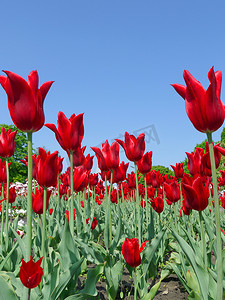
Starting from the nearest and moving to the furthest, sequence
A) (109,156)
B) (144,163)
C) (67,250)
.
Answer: (67,250) → (109,156) → (144,163)

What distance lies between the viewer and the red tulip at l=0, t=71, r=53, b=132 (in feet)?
4.94

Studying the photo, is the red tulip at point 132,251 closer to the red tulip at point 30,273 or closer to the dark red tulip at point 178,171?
the red tulip at point 30,273

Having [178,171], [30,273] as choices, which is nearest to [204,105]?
[30,273]

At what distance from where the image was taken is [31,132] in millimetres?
1599

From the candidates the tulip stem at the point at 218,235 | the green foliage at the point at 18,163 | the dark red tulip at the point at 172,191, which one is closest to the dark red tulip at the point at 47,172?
the tulip stem at the point at 218,235

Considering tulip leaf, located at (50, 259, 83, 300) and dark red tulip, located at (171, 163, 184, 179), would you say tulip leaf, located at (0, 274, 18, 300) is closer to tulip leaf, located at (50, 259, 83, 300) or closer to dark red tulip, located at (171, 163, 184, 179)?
tulip leaf, located at (50, 259, 83, 300)

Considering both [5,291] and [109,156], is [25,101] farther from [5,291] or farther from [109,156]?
[109,156]

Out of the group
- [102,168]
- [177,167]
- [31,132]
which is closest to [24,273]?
[31,132]

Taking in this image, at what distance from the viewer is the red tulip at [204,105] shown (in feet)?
4.69

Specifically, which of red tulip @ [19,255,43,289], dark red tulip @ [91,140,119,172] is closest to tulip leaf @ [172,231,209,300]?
red tulip @ [19,255,43,289]

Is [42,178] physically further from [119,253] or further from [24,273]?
[119,253]

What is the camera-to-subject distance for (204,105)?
4.75 ft

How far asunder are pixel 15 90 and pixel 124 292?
2.40m

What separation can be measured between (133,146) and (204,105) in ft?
4.51
